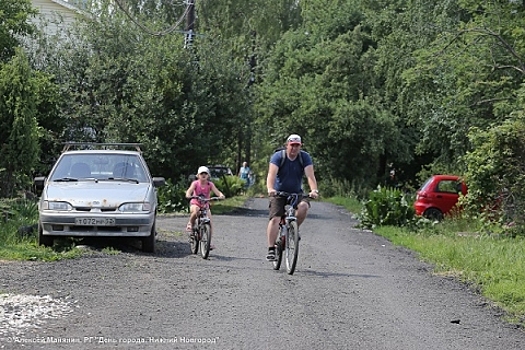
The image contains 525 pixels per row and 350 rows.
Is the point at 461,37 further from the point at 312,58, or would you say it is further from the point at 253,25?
the point at 253,25

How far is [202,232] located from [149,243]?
831mm

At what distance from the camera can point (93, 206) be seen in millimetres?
13344

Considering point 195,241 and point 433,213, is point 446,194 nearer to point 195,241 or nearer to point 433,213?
point 433,213

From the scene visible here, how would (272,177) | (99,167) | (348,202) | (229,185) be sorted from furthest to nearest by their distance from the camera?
(348,202) → (229,185) → (99,167) → (272,177)

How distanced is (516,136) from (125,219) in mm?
8805

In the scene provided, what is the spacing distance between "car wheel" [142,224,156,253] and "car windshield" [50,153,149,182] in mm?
1103

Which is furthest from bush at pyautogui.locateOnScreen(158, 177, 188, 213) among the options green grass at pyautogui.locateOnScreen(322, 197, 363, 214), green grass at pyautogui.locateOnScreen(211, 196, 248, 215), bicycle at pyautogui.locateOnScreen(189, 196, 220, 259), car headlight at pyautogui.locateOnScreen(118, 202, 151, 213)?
car headlight at pyautogui.locateOnScreen(118, 202, 151, 213)

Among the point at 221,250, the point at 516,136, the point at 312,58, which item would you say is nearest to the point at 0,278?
the point at 221,250

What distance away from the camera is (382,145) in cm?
4309

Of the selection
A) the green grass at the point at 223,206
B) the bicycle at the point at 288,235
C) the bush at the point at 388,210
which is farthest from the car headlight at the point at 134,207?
the green grass at the point at 223,206

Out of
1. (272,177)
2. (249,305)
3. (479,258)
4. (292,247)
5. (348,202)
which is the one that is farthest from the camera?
(348,202)

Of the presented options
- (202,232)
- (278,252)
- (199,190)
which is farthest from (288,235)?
(199,190)

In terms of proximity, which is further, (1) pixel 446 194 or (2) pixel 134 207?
(1) pixel 446 194

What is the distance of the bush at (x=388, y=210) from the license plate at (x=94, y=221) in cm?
1021
